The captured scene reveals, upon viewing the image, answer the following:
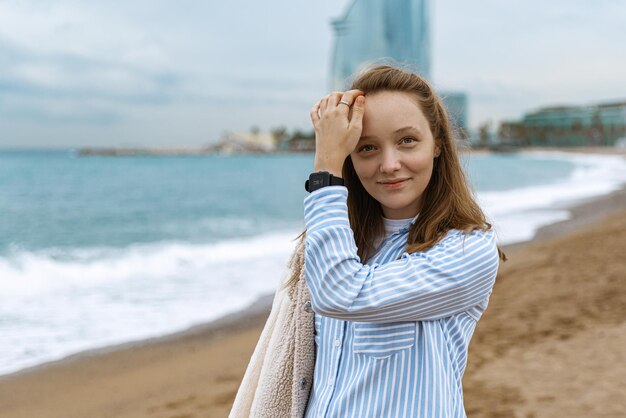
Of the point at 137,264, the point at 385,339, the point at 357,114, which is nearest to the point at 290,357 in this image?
the point at 385,339

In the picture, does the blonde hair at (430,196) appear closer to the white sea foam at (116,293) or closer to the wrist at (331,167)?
the wrist at (331,167)

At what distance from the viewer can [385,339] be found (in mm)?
1074

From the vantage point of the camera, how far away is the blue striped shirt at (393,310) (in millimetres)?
1029

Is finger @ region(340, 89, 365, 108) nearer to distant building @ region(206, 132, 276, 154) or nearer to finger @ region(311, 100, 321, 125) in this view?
finger @ region(311, 100, 321, 125)

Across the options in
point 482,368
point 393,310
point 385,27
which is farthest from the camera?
point 385,27

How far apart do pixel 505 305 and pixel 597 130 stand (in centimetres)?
11603

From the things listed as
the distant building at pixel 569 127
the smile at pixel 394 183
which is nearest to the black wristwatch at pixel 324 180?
the smile at pixel 394 183

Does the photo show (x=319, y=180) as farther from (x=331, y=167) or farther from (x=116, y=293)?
(x=116, y=293)

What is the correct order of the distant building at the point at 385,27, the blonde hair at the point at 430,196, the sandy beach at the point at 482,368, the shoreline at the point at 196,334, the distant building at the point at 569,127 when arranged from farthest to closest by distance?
the distant building at the point at 569,127, the distant building at the point at 385,27, the shoreline at the point at 196,334, the sandy beach at the point at 482,368, the blonde hair at the point at 430,196

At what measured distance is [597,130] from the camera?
10944cm

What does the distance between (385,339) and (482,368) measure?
3461 millimetres

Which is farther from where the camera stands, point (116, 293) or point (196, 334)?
point (116, 293)

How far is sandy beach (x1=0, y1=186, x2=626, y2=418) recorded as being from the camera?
12.2ft

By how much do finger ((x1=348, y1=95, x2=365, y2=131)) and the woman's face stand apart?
0.08ft
